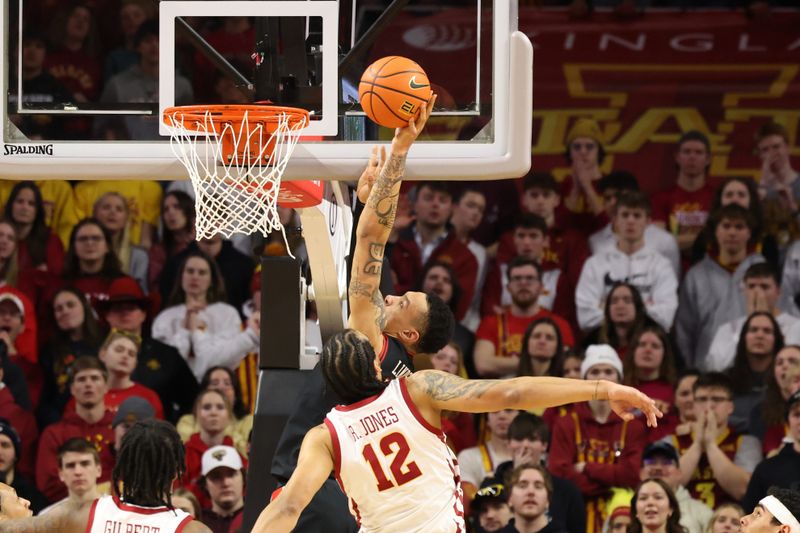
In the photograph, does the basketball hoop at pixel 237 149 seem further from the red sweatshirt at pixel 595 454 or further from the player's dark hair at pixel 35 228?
the player's dark hair at pixel 35 228

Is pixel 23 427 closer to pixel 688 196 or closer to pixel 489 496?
pixel 489 496

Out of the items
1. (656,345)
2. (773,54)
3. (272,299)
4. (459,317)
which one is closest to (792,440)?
(656,345)

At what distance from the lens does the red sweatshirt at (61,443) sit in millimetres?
9289

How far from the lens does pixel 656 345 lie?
9.47 m

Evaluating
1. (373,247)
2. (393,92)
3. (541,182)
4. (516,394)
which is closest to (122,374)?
(541,182)

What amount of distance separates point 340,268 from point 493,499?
74.1 inches

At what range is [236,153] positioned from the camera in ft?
20.5

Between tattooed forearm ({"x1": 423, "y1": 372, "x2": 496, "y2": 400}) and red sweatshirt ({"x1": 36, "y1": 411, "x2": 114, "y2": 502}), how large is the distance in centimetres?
422

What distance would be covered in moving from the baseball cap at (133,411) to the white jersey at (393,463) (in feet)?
12.6

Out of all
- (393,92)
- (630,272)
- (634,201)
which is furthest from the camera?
(634,201)

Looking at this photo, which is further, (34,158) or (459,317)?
(459,317)

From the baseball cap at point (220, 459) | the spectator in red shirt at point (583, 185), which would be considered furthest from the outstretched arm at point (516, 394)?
the spectator in red shirt at point (583, 185)

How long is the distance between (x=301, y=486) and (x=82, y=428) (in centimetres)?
432

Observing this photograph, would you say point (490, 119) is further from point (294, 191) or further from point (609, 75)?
point (609, 75)
